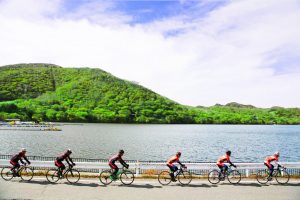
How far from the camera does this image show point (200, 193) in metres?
15.2

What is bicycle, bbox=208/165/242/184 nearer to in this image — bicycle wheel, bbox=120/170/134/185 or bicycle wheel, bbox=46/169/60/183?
bicycle wheel, bbox=120/170/134/185

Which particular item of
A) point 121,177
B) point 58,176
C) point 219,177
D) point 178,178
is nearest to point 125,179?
point 121,177

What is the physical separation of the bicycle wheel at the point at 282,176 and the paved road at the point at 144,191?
40 centimetres

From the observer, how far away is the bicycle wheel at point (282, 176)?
58.8ft

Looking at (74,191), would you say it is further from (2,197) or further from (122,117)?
(122,117)

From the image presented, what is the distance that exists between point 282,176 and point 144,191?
26.4 feet

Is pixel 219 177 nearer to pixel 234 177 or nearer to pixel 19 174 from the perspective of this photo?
pixel 234 177

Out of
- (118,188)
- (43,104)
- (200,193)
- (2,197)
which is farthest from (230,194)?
(43,104)

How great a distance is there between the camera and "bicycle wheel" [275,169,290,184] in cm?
1792

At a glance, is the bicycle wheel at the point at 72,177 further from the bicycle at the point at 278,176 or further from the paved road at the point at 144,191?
the bicycle at the point at 278,176

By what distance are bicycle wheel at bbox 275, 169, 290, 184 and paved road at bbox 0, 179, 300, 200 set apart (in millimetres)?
404

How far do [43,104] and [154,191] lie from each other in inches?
7542

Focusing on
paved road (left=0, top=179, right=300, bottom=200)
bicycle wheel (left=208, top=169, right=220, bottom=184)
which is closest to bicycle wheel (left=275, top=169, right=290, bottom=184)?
paved road (left=0, top=179, right=300, bottom=200)

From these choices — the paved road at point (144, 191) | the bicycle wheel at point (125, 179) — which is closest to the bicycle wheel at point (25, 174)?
the paved road at point (144, 191)
